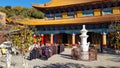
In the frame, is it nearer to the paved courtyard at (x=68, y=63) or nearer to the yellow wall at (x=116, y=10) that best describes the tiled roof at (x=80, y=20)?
the yellow wall at (x=116, y=10)

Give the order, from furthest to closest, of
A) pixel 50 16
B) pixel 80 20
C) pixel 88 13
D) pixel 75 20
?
pixel 50 16
pixel 88 13
pixel 75 20
pixel 80 20

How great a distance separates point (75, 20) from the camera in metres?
29.3

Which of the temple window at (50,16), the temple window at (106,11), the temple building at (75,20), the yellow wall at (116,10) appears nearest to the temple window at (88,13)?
the temple building at (75,20)

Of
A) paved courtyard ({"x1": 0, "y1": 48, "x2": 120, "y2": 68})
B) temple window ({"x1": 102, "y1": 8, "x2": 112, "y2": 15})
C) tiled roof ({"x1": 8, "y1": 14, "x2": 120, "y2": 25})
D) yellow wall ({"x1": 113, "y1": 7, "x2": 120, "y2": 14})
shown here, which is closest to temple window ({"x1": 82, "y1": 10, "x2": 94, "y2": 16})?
tiled roof ({"x1": 8, "y1": 14, "x2": 120, "y2": 25})

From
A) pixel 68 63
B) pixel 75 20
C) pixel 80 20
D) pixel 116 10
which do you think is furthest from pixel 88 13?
pixel 68 63

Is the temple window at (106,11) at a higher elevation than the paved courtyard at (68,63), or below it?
higher

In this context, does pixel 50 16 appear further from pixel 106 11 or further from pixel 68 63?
pixel 68 63

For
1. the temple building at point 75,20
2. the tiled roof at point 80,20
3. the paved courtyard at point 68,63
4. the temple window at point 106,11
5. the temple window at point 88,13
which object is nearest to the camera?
the paved courtyard at point 68,63

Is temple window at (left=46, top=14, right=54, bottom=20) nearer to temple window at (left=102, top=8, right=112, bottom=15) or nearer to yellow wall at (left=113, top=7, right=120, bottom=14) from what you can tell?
temple window at (left=102, top=8, right=112, bottom=15)

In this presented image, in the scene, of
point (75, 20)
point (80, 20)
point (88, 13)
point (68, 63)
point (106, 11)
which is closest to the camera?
point (68, 63)

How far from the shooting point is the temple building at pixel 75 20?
27141 mm

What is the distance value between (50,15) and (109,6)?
33.3 feet

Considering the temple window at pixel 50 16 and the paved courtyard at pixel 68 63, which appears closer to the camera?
the paved courtyard at pixel 68 63

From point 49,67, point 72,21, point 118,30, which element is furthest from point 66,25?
point 118,30
